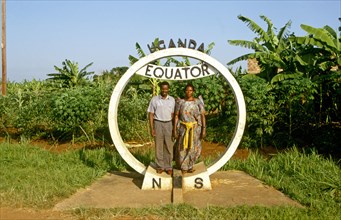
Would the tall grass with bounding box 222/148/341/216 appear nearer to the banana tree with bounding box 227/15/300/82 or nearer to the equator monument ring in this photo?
the equator monument ring

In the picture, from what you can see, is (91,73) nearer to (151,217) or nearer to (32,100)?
(32,100)

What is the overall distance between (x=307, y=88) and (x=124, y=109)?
15.1 feet

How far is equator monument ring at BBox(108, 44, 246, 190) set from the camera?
20.9 feet

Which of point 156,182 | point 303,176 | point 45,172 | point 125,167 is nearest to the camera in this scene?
point 156,182

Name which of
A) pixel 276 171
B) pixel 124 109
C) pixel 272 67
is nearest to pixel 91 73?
pixel 124 109

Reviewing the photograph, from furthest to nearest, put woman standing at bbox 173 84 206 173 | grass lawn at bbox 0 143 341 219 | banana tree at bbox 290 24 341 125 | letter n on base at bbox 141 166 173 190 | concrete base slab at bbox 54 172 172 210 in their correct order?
1. banana tree at bbox 290 24 341 125
2. woman standing at bbox 173 84 206 173
3. letter n on base at bbox 141 166 173 190
4. concrete base slab at bbox 54 172 172 210
5. grass lawn at bbox 0 143 341 219

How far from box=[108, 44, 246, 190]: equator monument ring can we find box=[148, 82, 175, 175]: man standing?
23 centimetres

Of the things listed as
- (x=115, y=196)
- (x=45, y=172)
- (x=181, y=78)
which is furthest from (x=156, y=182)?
(x=45, y=172)

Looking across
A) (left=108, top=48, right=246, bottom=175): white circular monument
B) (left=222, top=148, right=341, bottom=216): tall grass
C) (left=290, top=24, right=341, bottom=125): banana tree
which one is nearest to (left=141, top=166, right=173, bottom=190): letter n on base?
(left=108, top=48, right=246, bottom=175): white circular monument

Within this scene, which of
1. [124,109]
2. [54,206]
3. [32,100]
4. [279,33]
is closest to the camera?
[54,206]

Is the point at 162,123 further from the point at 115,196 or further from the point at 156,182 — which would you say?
the point at 115,196

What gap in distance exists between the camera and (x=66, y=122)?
10.1m

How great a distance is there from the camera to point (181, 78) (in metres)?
6.49

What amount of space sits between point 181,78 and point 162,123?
0.79 meters
